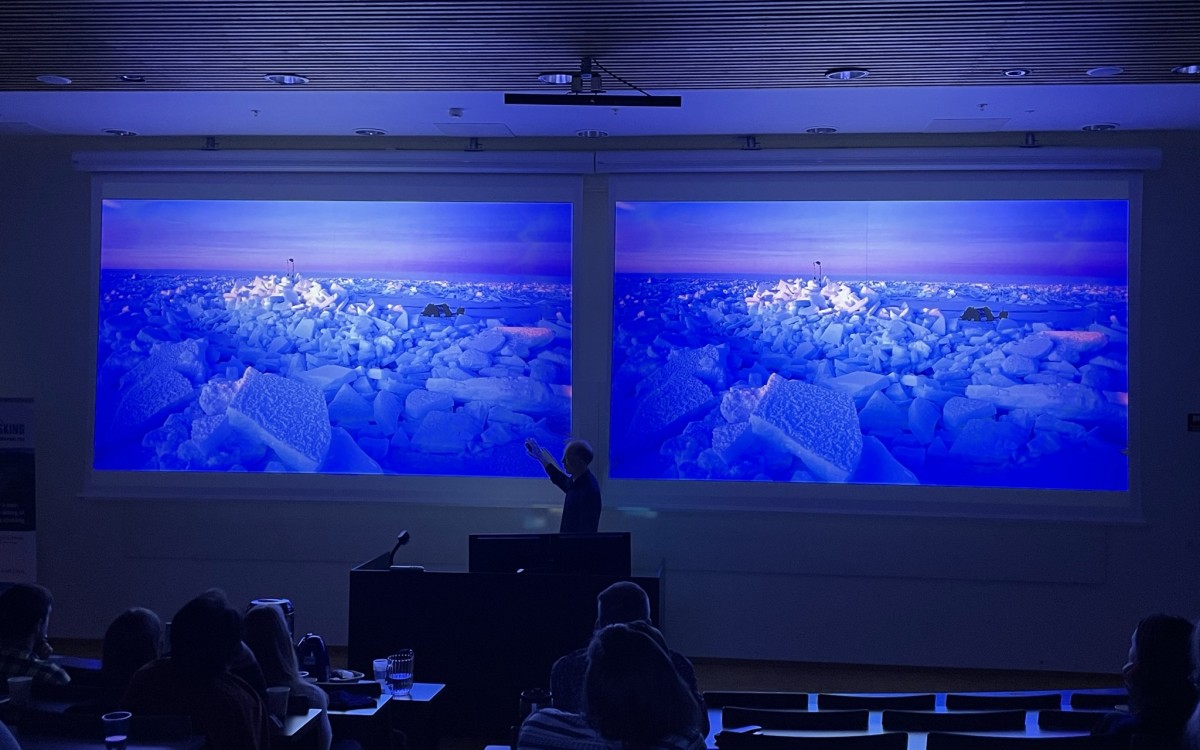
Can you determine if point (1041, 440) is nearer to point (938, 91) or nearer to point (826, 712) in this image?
point (938, 91)

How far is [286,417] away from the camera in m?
7.64

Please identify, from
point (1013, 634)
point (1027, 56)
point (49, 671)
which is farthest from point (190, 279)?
point (1013, 634)

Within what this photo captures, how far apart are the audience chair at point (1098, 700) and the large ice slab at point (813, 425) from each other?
3.52m

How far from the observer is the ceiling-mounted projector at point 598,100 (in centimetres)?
518

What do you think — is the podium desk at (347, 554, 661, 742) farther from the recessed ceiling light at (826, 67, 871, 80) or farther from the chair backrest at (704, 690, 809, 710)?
the recessed ceiling light at (826, 67, 871, 80)

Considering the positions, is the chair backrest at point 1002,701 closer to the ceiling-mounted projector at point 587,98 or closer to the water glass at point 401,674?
the water glass at point 401,674

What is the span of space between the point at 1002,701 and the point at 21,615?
3566 mm

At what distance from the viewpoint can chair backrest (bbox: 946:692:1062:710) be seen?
3578mm

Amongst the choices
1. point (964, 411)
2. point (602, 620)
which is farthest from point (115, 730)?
point (964, 411)

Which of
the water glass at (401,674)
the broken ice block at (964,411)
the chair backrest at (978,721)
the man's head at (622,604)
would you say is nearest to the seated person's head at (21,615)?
the water glass at (401,674)

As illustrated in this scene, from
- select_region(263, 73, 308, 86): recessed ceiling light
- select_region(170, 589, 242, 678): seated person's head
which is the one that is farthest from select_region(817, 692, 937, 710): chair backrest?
select_region(263, 73, 308, 86): recessed ceiling light

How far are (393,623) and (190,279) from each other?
359 cm

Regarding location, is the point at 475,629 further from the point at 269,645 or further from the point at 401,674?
the point at 269,645

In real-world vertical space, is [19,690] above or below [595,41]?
below
